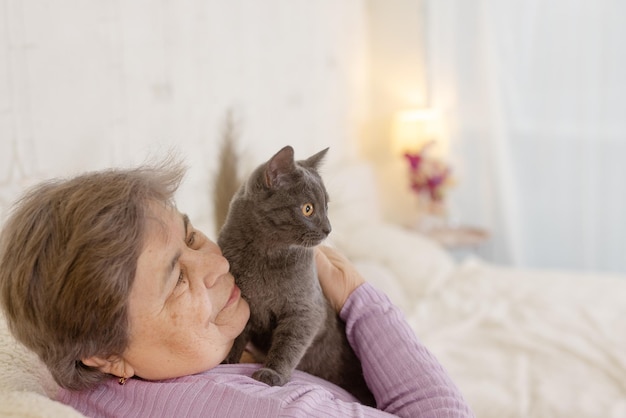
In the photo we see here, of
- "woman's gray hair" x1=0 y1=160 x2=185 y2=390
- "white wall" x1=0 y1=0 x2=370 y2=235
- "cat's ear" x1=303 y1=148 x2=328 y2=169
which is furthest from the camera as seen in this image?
"white wall" x1=0 y1=0 x2=370 y2=235

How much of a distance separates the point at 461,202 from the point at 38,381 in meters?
3.62

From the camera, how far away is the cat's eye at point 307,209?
1.15 meters

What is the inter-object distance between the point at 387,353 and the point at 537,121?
3304 millimetres

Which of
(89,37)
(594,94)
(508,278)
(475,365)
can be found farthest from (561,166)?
(89,37)

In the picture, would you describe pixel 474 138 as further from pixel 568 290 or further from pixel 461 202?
pixel 568 290

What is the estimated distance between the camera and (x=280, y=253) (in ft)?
3.80

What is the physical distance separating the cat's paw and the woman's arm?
18 centimetres

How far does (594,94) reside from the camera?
3.88 m

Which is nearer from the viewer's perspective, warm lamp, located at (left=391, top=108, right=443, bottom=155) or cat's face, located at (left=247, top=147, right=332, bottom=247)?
cat's face, located at (left=247, top=147, right=332, bottom=247)

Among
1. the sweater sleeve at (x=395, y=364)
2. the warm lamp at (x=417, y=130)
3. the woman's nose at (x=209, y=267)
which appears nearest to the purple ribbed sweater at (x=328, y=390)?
the sweater sleeve at (x=395, y=364)

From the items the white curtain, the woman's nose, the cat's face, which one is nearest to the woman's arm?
the cat's face

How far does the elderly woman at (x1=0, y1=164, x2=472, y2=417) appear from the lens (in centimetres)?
89

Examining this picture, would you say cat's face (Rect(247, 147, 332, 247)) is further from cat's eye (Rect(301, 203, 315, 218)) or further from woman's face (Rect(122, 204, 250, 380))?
woman's face (Rect(122, 204, 250, 380))

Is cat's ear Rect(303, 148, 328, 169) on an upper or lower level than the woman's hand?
upper
